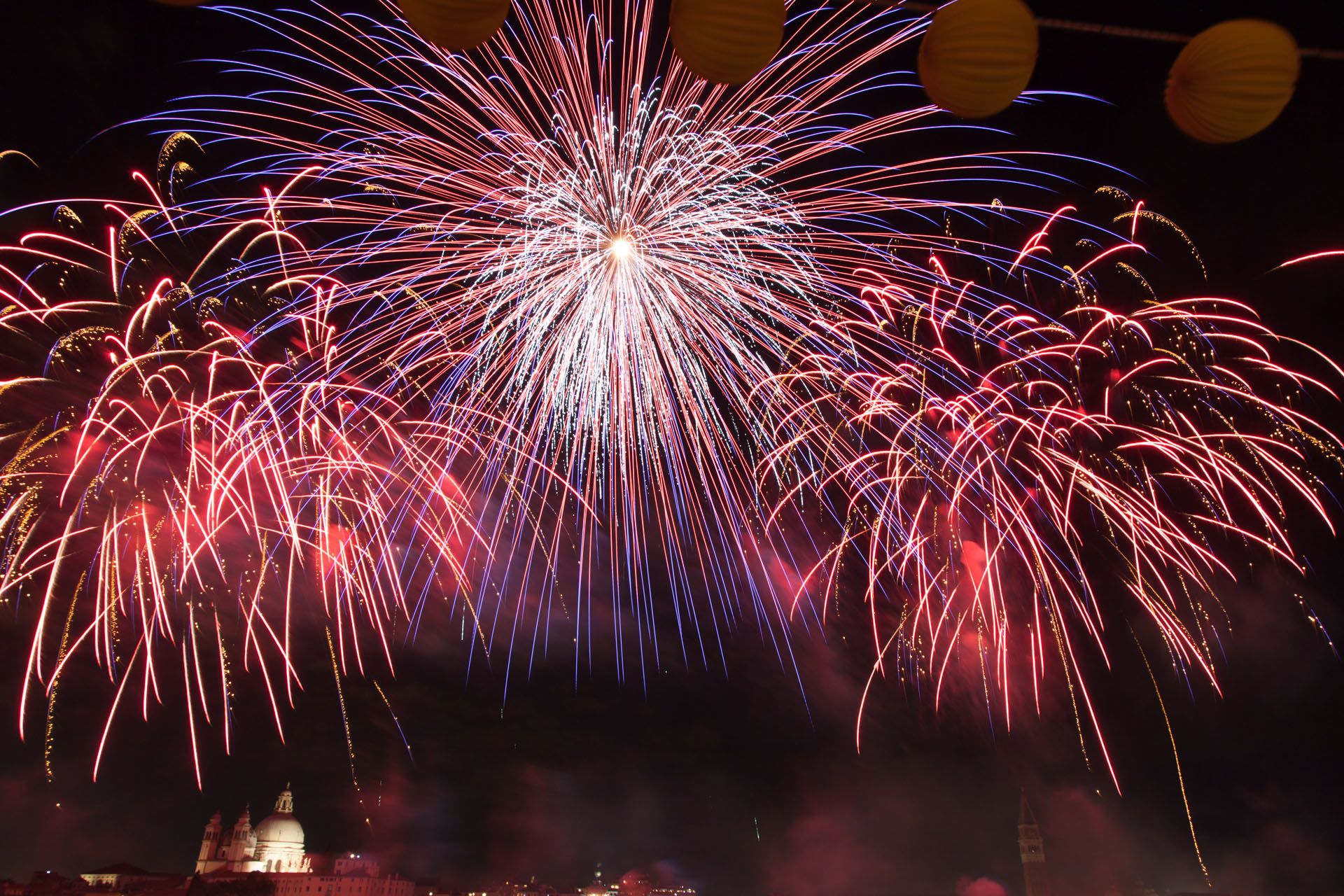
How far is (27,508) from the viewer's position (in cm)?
1274

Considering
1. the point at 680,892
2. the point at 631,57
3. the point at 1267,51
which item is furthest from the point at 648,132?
the point at 680,892

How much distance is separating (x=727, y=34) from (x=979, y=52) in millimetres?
1038

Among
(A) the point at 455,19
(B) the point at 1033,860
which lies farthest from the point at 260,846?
(A) the point at 455,19

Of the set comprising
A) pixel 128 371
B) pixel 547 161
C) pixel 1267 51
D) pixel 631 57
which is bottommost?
pixel 1267 51

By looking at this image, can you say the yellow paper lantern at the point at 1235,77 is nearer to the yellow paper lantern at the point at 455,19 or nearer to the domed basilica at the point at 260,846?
the yellow paper lantern at the point at 455,19

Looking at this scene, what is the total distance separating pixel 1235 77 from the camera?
12.3 ft

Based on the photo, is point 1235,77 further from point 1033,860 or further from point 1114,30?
point 1033,860

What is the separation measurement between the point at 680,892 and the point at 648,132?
57.1 meters

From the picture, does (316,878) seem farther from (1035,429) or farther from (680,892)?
(1035,429)

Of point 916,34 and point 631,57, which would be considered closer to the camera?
point 916,34

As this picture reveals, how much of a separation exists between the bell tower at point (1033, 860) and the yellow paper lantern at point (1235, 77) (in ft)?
199

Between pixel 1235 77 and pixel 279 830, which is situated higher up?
pixel 1235 77

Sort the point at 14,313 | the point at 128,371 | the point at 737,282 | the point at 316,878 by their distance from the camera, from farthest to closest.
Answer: the point at 316,878, the point at 128,371, the point at 737,282, the point at 14,313

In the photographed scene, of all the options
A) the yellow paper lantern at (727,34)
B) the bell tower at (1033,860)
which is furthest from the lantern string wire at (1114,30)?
the bell tower at (1033,860)
